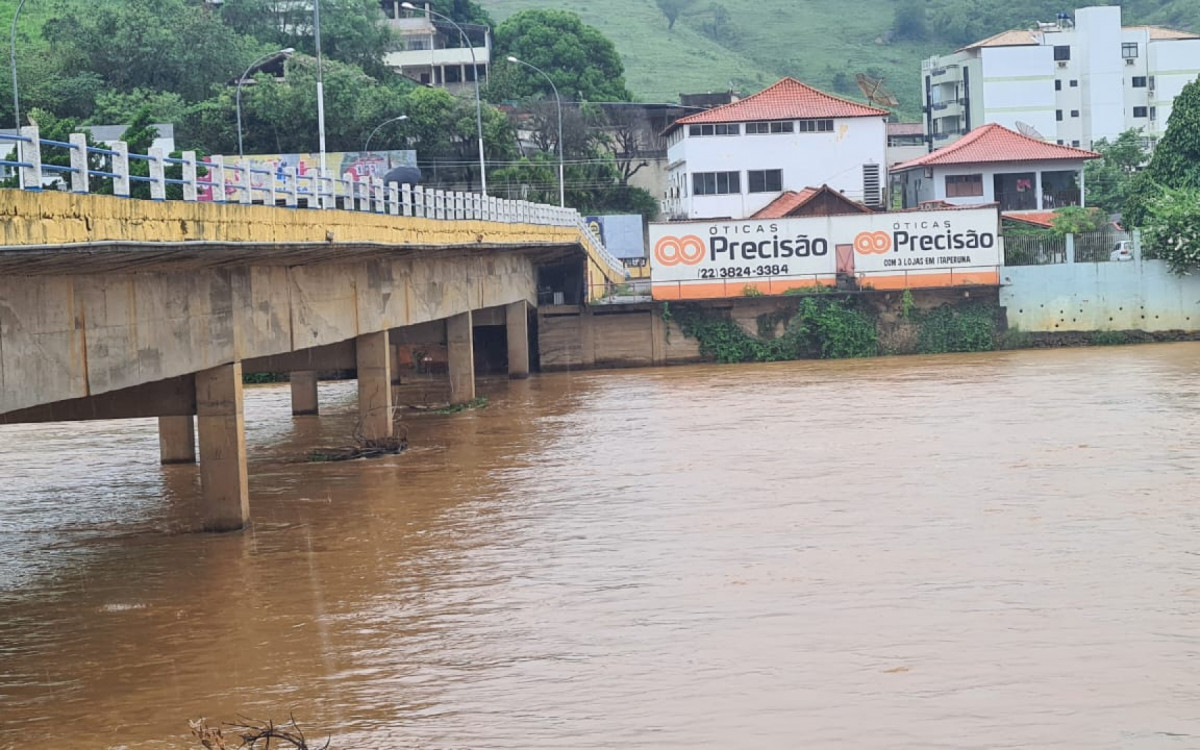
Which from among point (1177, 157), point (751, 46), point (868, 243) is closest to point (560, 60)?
point (1177, 157)

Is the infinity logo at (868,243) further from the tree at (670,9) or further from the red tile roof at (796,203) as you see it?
the tree at (670,9)

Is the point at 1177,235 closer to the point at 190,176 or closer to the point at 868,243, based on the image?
the point at 868,243

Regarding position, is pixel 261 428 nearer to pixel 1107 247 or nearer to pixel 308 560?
pixel 308 560

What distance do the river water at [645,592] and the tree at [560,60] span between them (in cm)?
7016

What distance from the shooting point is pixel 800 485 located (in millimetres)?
27172

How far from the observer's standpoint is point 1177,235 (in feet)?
187

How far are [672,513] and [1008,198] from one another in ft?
182

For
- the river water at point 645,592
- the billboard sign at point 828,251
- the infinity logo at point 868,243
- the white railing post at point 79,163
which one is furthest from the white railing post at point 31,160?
the infinity logo at point 868,243

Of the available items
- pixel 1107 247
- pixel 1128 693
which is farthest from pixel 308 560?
pixel 1107 247

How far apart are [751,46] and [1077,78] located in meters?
85.8

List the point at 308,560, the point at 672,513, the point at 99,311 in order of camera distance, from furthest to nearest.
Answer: the point at 672,513, the point at 308,560, the point at 99,311

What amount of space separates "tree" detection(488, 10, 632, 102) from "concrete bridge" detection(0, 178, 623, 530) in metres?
64.2

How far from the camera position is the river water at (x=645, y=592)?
14.3m

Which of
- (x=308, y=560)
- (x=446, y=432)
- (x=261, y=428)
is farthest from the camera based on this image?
(x=261, y=428)
